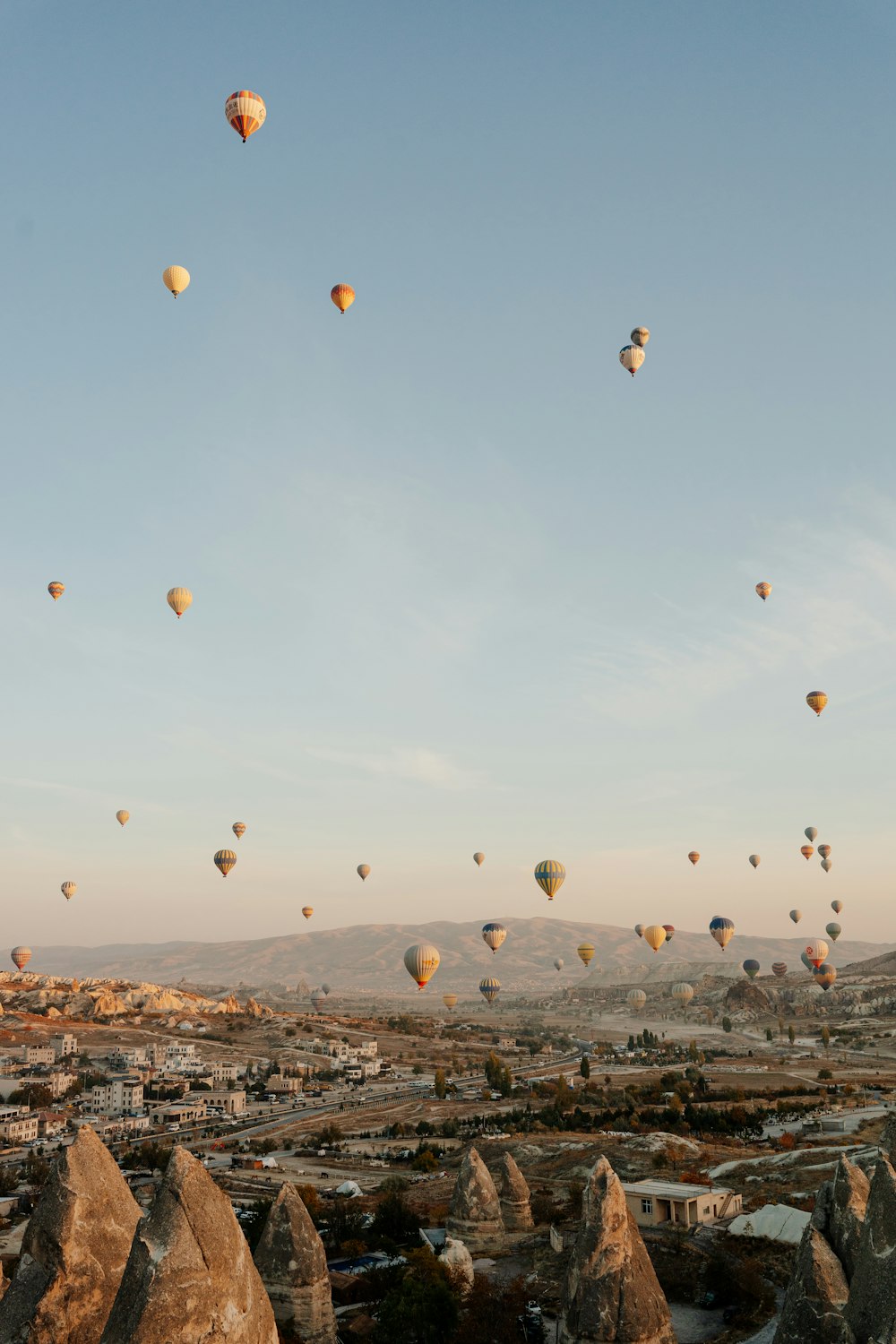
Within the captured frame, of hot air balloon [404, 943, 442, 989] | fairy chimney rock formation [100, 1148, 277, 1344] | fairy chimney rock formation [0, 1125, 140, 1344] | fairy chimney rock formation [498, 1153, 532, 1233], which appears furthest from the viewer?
hot air balloon [404, 943, 442, 989]

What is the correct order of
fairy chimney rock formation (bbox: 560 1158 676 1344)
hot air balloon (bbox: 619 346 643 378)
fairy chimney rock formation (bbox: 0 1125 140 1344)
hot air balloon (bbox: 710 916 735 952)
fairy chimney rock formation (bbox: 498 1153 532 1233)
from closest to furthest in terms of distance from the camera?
fairy chimney rock formation (bbox: 0 1125 140 1344)
fairy chimney rock formation (bbox: 560 1158 676 1344)
fairy chimney rock formation (bbox: 498 1153 532 1233)
hot air balloon (bbox: 619 346 643 378)
hot air balloon (bbox: 710 916 735 952)

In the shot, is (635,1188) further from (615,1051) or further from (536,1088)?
(615,1051)

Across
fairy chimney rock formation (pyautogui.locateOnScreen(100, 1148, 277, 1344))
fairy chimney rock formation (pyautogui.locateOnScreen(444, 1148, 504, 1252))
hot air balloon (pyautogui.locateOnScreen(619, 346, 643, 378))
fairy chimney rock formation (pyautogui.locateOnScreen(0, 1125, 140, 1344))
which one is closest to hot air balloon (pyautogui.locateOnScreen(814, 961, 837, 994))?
hot air balloon (pyautogui.locateOnScreen(619, 346, 643, 378))

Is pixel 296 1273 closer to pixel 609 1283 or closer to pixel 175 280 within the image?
pixel 609 1283

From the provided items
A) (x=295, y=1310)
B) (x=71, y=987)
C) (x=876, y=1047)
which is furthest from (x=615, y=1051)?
(x=295, y=1310)

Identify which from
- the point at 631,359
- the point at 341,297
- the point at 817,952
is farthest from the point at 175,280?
the point at 817,952

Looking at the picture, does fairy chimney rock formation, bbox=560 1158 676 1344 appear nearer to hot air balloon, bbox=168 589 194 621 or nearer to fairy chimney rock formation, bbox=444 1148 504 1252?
fairy chimney rock formation, bbox=444 1148 504 1252

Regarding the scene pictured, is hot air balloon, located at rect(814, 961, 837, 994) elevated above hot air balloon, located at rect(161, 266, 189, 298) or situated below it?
below
